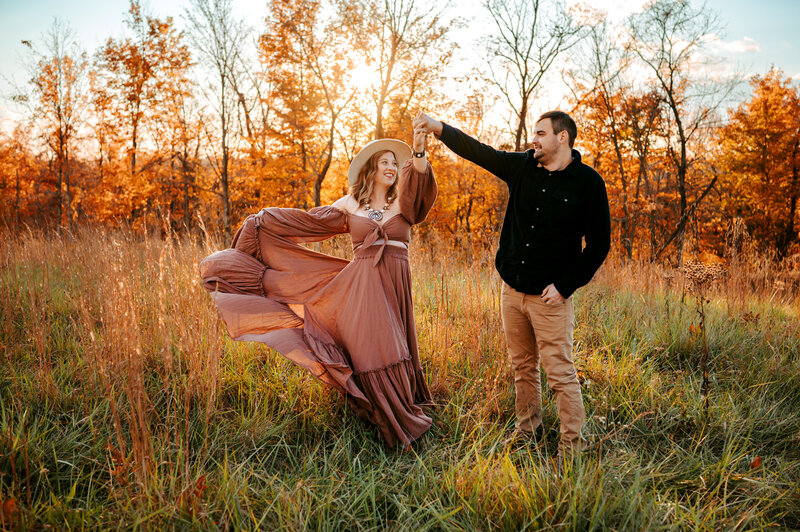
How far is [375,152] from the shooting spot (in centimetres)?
353

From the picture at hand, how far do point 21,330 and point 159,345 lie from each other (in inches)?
70.2

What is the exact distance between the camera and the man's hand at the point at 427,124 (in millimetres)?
2781

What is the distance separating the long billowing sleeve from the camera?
3195 millimetres

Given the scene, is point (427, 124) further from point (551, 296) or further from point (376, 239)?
point (551, 296)

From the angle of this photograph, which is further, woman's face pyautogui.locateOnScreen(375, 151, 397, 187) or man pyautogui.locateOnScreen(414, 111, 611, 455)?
woman's face pyautogui.locateOnScreen(375, 151, 397, 187)

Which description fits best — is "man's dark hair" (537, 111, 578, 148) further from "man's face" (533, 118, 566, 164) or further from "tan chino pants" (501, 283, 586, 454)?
"tan chino pants" (501, 283, 586, 454)

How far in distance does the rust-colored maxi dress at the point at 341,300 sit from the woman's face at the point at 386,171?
0.21 m

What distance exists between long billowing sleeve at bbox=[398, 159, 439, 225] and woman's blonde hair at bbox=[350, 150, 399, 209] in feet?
0.76

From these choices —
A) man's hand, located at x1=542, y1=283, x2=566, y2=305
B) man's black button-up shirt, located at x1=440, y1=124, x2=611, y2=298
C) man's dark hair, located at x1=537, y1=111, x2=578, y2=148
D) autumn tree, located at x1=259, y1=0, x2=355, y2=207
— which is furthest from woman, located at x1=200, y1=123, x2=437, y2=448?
autumn tree, located at x1=259, y1=0, x2=355, y2=207

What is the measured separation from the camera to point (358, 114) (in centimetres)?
1407

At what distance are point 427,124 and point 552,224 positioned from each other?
3.34 ft

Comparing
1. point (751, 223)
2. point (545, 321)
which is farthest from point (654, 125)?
point (545, 321)

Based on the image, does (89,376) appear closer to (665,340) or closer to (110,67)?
(665,340)

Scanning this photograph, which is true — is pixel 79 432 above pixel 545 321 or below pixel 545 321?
below
